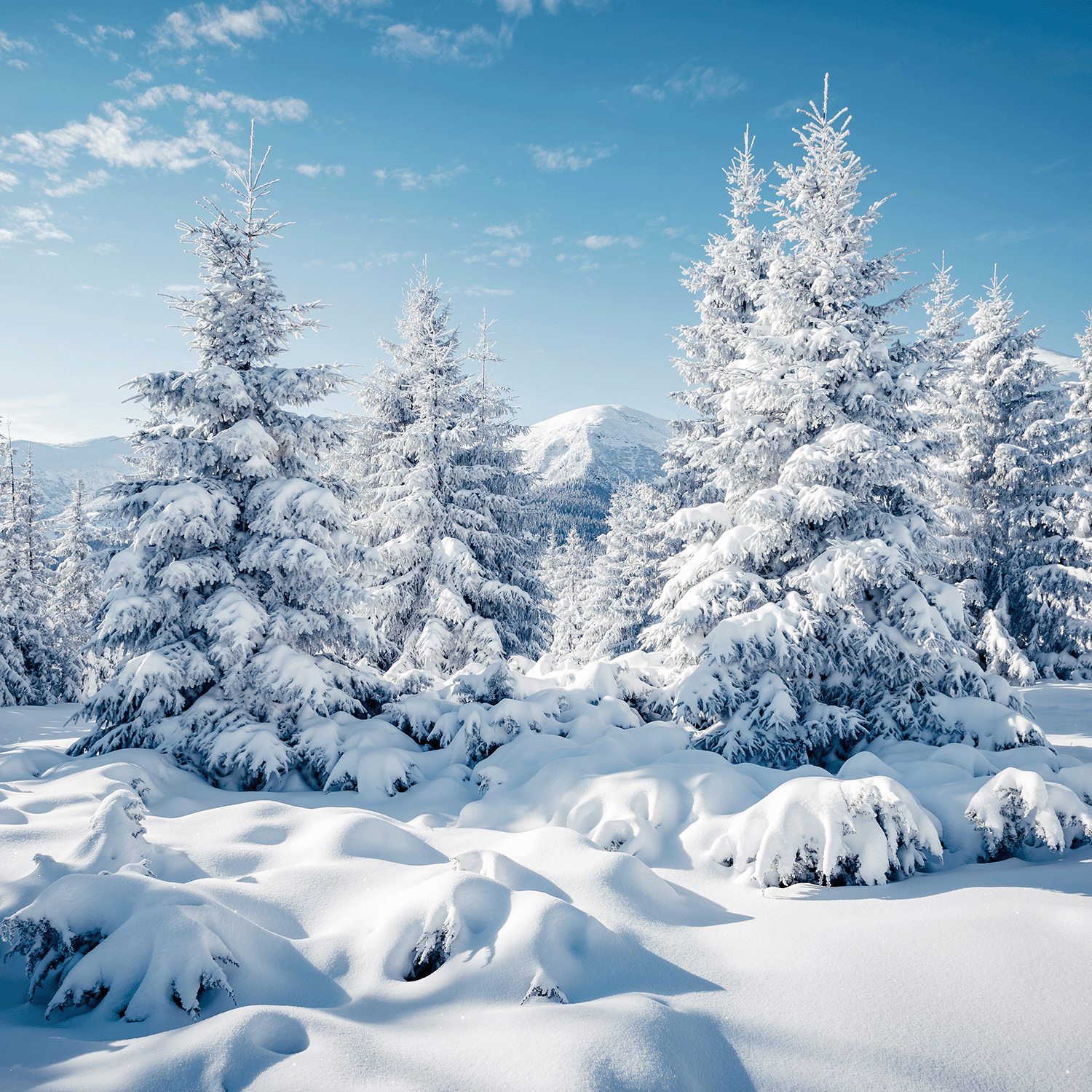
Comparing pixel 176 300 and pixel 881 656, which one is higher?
pixel 176 300

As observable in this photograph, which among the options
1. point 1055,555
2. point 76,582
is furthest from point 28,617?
point 1055,555

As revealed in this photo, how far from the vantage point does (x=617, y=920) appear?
155 inches

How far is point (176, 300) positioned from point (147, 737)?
6.39m

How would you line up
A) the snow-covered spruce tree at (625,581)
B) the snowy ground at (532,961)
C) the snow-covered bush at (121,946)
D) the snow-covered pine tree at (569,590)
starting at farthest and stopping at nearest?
the snow-covered pine tree at (569,590) → the snow-covered spruce tree at (625,581) → the snow-covered bush at (121,946) → the snowy ground at (532,961)

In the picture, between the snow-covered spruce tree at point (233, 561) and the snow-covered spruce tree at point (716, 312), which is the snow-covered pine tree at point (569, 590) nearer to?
the snow-covered spruce tree at point (716, 312)

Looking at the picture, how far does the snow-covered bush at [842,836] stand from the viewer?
4449 mm

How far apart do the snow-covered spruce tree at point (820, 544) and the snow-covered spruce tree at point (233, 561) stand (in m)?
5.28

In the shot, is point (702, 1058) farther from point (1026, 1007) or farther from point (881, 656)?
point (881, 656)

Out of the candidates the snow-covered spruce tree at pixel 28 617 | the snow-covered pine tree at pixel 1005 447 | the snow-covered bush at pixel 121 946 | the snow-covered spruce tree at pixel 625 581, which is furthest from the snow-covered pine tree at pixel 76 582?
the snow-covered pine tree at pixel 1005 447

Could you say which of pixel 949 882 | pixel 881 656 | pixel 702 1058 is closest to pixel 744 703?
pixel 881 656

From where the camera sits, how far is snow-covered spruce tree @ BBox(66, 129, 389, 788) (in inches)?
313

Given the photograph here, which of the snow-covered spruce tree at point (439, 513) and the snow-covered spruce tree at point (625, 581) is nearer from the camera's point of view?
the snow-covered spruce tree at point (439, 513)

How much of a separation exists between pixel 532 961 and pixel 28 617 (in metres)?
26.1

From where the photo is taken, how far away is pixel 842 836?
4.44 m
